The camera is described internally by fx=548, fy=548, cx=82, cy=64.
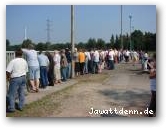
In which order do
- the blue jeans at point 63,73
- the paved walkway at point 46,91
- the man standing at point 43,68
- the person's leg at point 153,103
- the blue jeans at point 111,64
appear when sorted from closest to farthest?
1. the person's leg at point 153,103
2. the paved walkway at point 46,91
3. the man standing at point 43,68
4. the blue jeans at point 111,64
5. the blue jeans at point 63,73

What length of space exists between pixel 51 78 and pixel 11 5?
285cm

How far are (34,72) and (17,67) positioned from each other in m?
1.61

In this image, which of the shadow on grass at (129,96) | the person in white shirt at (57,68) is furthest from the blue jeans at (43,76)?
the shadow on grass at (129,96)

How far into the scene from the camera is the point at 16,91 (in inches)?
350

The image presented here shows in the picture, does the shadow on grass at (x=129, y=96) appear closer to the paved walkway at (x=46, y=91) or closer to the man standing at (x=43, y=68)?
the paved walkway at (x=46, y=91)

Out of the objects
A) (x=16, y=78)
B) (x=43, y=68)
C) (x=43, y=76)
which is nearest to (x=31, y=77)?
(x=43, y=76)

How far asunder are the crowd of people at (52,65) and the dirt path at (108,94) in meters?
0.24

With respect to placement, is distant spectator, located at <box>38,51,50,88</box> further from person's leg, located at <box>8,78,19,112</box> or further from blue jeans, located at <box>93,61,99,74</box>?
person's leg, located at <box>8,78,19,112</box>

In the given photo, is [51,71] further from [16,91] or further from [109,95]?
[16,91]

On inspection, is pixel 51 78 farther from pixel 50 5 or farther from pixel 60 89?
pixel 50 5

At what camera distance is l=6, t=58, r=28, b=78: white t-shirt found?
8.71m

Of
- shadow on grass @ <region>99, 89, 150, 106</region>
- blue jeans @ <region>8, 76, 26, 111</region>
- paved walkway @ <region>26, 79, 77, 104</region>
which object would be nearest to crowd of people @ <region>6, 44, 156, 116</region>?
blue jeans @ <region>8, 76, 26, 111</region>

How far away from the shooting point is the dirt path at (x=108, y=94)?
28.0ft
